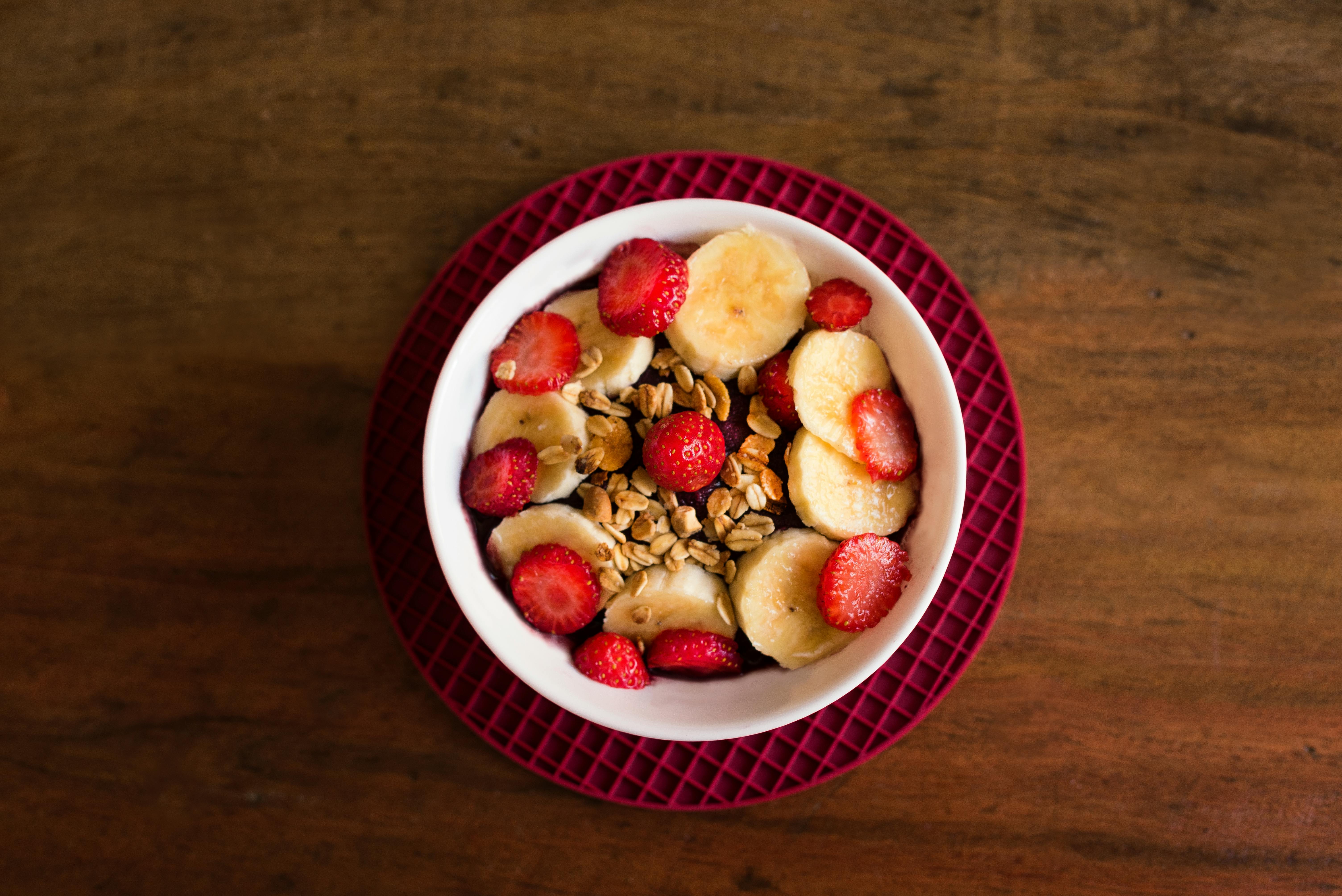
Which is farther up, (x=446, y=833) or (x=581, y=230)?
(x=581, y=230)

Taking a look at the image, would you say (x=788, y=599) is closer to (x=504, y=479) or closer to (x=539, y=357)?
(x=504, y=479)

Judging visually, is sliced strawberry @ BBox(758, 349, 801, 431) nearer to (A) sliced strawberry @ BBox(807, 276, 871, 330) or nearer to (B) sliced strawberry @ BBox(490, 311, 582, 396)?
(A) sliced strawberry @ BBox(807, 276, 871, 330)

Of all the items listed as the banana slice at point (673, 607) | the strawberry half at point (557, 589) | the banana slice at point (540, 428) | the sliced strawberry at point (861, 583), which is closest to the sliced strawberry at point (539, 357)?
the banana slice at point (540, 428)

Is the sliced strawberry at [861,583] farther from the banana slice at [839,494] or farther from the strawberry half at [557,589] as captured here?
the strawberry half at [557,589]

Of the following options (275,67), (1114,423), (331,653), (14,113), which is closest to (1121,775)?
(1114,423)

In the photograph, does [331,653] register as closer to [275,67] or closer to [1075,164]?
[275,67]

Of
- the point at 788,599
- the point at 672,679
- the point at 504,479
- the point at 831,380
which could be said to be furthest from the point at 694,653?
the point at 831,380
